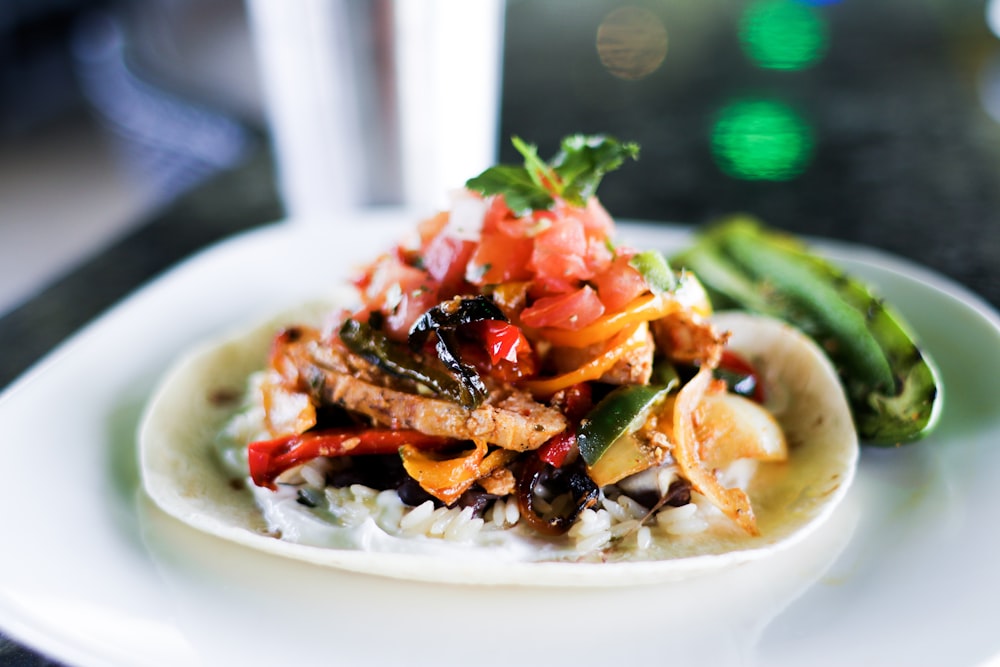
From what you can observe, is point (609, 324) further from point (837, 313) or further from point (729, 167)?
point (729, 167)

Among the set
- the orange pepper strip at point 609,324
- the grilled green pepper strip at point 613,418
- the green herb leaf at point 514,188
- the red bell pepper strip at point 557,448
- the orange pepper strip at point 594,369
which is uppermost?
the green herb leaf at point 514,188

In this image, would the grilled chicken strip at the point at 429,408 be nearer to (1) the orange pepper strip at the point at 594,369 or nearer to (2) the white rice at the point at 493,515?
(1) the orange pepper strip at the point at 594,369

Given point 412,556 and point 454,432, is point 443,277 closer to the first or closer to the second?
point 454,432

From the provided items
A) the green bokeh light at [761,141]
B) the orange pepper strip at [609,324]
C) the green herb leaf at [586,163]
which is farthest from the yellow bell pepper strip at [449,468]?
the green bokeh light at [761,141]

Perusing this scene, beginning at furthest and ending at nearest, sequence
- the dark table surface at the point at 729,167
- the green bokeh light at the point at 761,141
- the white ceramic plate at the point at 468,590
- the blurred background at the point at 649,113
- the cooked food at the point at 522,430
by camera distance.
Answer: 1. the green bokeh light at the point at 761,141
2. the blurred background at the point at 649,113
3. the dark table surface at the point at 729,167
4. the cooked food at the point at 522,430
5. the white ceramic plate at the point at 468,590

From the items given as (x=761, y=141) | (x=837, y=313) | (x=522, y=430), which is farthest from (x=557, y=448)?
(x=761, y=141)

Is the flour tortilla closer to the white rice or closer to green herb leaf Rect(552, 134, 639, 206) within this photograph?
the white rice

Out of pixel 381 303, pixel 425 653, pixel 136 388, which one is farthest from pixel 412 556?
pixel 136 388
